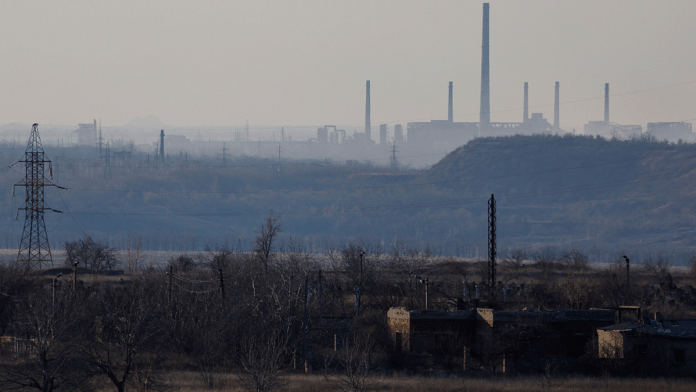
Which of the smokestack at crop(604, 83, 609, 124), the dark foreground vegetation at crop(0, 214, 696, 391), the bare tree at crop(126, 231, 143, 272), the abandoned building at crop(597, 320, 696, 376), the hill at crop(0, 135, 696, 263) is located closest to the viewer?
the dark foreground vegetation at crop(0, 214, 696, 391)

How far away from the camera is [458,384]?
90.6ft

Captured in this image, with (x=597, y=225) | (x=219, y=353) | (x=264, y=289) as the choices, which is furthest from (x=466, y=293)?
(x=597, y=225)

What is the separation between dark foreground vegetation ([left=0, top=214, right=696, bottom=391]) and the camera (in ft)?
76.8

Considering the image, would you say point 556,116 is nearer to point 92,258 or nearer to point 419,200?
point 419,200

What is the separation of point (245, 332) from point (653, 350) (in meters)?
15.9

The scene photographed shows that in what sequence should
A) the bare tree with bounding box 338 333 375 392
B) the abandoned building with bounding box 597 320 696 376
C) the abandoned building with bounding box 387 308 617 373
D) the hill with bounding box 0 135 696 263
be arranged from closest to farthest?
the bare tree with bounding box 338 333 375 392 → the abandoned building with bounding box 597 320 696 376 → the abandoned building with bounding box 387 308 617 373 → the hill with bounding box 0 135 696 263

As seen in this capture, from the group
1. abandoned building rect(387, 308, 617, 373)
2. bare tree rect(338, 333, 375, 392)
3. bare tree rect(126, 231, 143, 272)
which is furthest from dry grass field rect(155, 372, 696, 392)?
bare tree rect(126, 231, 143, 272)

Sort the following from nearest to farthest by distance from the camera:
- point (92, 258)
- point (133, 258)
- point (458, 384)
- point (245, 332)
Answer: point (458, 384) → point (245, 332) → point (92, 258) → point (133, 258)

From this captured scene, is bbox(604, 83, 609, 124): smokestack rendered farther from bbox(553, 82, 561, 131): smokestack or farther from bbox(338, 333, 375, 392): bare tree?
bbox(338, 333, 375, 392): bare tree

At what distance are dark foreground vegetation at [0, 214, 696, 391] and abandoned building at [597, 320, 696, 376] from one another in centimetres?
60

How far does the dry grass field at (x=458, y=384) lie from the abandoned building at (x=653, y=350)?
1373 mm

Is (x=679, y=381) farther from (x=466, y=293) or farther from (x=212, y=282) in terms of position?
(x=212, y=282)

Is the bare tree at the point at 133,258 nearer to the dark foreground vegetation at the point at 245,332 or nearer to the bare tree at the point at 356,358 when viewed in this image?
the dark foreground vegetation at the point at 245,332

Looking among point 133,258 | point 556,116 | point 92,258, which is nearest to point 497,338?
point 92,258
